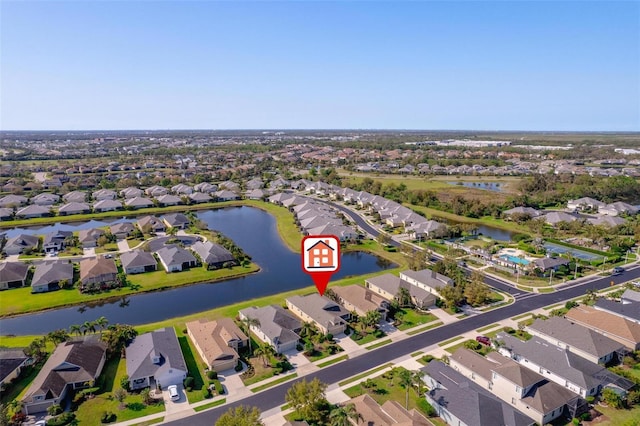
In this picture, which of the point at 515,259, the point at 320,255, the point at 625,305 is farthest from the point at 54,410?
the point at 515,259

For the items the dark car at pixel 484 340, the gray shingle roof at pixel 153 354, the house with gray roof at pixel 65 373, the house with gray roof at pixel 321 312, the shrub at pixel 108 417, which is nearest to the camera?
the shrub at pixel 108 417

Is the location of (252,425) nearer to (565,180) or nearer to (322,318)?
(322,318)

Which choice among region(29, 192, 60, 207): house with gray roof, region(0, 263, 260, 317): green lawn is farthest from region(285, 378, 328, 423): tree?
region(29, 192, 60, 207): house with gray roof

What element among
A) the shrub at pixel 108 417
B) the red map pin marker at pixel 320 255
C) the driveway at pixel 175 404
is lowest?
the driveway at pixel 175 404

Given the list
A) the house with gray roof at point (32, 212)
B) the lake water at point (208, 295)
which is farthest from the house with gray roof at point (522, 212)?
the house with gray roof at point (32, 212)

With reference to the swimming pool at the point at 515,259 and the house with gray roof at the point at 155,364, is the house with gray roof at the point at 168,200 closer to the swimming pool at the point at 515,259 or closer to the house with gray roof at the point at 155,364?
the house with gray roof at the point at 155,364

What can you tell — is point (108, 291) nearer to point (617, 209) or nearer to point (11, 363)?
point (11, 363)
